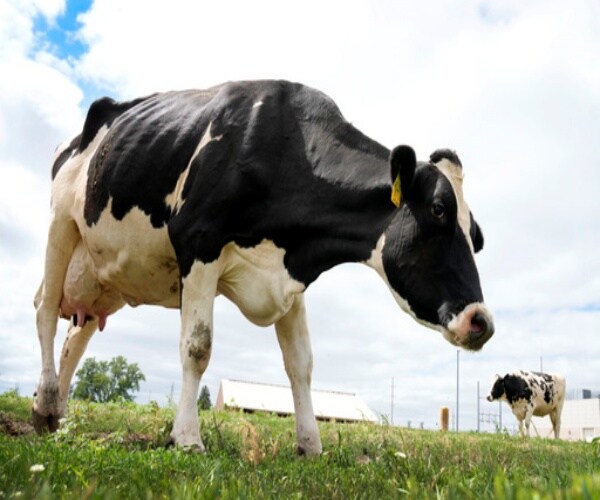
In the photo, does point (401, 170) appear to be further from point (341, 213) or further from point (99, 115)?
point (99, 115)

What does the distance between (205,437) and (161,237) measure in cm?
192

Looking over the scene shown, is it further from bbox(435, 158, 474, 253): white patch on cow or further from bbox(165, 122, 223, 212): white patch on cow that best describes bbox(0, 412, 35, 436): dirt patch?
bbox(435, 158, 474, 253): white patch on cow

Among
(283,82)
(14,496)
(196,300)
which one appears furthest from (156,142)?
(14,496)

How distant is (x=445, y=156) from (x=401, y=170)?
2.02 feet

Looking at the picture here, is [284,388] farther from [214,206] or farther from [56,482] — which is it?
[56,482]

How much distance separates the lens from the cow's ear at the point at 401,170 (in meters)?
5.66

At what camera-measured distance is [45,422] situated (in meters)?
7.51

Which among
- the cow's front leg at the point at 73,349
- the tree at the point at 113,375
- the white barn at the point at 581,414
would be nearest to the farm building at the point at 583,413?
the white barn at the point at 581,414

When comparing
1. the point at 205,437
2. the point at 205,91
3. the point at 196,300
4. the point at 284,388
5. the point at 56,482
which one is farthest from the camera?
the point at 284,388

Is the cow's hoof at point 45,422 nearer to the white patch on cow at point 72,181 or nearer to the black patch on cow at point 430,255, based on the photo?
Answer: the white patch on cow at point 72,181

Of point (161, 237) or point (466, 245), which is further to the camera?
point (161, 237)

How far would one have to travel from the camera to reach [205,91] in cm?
742

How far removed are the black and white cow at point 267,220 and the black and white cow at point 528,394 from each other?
20.1m

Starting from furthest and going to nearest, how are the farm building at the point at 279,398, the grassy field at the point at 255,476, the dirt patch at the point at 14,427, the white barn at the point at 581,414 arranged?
the white barn at the point at 581,414 → the farm building at the point at 279,398 → the dirt patch at the point at 14,427 → the grassy field at the point at 255,476
